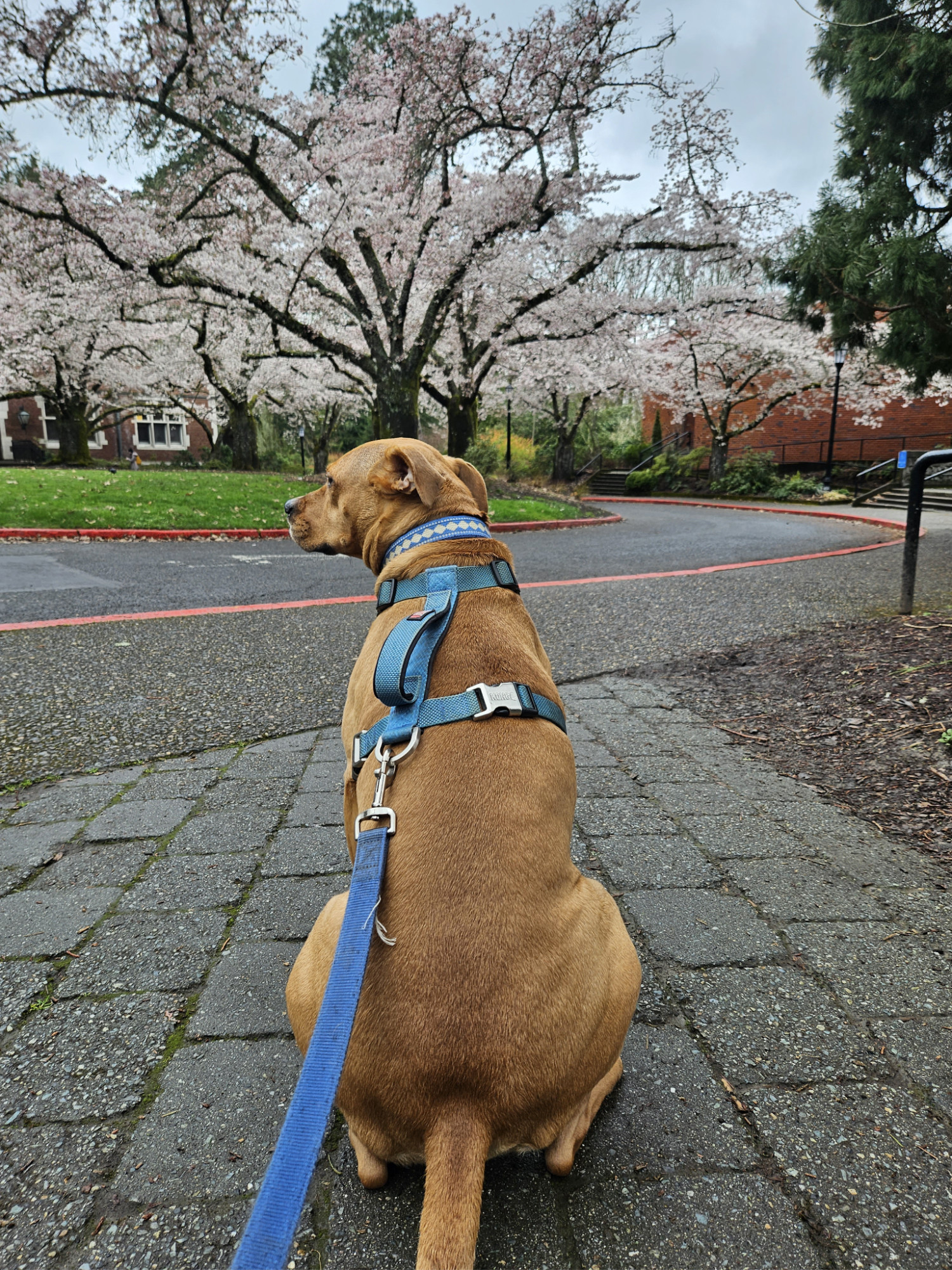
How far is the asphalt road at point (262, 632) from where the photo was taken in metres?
4.00

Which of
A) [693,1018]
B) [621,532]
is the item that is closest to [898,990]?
[693,1018]

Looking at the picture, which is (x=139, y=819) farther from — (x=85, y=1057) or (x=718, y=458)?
(x=718, y=458)

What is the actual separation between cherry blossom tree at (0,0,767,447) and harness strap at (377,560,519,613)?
14653mm

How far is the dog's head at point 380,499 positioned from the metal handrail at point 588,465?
33.6 meters

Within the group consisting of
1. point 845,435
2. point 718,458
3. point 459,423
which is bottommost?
point 718,458

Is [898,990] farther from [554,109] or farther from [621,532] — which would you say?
[554,109]

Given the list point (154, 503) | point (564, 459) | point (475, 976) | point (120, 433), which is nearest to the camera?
point (475, 976)

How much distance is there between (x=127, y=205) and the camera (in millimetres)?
16062

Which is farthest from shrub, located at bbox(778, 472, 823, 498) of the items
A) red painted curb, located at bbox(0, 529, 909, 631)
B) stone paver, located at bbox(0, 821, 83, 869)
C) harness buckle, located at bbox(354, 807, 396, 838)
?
harness buckle, located at bbox(354, 807, 396, 838)

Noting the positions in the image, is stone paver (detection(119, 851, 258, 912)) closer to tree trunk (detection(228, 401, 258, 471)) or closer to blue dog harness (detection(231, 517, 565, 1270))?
blue dog harness (detection(231, 517, 565, 1270))

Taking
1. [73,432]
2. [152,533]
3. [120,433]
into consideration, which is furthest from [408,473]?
[120,433]

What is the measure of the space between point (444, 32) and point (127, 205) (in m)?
7.90

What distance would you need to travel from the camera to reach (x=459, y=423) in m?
22.7

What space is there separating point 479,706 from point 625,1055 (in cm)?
100
